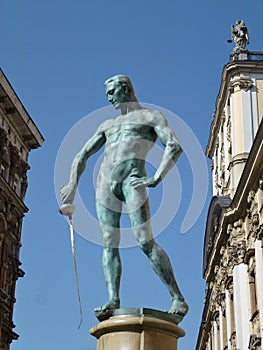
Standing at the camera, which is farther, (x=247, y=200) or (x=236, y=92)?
(x=236, y=92)

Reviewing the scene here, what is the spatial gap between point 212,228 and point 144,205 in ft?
102

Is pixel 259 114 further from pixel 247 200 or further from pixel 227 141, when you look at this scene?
pixel 247 200

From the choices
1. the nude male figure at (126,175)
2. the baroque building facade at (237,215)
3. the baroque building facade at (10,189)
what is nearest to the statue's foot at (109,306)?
the nude male figure at (126,175)

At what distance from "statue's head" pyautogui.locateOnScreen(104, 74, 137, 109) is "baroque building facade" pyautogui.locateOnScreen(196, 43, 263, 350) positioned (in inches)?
691

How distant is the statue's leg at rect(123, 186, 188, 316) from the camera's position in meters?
8.33

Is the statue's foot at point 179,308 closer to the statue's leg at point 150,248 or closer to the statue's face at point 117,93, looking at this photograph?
the statue's leg at point 150,248

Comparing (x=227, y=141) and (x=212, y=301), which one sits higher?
(x=227, y=141)

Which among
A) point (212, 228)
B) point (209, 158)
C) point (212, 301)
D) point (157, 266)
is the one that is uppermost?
point (209, 158)

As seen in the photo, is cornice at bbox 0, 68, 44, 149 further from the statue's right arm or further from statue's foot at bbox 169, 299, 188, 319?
statue's foot at bbox 169, 299, 188, 319

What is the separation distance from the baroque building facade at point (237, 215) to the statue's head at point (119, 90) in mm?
17546

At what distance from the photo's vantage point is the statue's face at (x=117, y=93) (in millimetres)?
9125

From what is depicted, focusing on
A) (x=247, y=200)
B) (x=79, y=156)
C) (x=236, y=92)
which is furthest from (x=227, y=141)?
(x=79, y=156)

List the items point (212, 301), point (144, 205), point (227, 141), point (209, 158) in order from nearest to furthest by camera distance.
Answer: point (144, 205), point (227, 141), point (212, 301), point (209, 158)

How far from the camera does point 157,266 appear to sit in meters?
8.34
